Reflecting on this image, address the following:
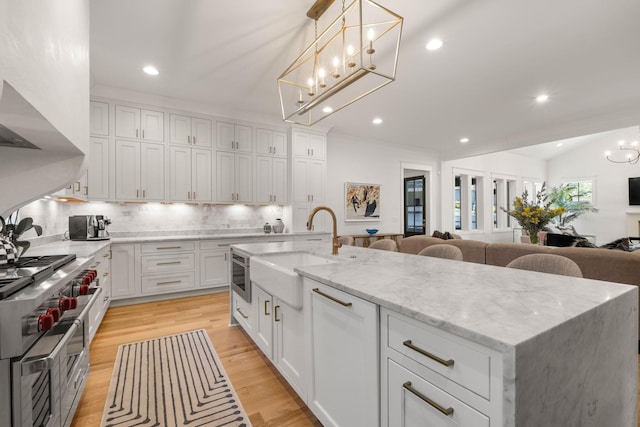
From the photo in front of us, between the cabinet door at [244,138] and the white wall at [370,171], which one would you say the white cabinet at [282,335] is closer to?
the cabinet door at [244,138]

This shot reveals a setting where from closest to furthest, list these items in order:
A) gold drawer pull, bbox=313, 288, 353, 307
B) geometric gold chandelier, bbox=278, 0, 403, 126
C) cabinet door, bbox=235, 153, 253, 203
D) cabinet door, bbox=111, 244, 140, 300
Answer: gold drawer pull, bbox=313, 288, 353, 307 < geometric gold chandelier, bbox=278, 0, 403, 126 < cabinet door, bbox=111, 244, 140, 300 < cabinet door, bbox=235, 153, 253, 203

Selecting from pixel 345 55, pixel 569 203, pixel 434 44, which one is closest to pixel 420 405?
pixel 345 55

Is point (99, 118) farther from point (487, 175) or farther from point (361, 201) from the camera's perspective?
point (487, 175)

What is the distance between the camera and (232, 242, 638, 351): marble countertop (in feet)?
2.56

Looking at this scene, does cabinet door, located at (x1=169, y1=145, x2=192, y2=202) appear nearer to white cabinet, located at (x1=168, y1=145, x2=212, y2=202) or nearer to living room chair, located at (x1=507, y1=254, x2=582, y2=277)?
white cabinet, located at (x1=168, y1=145, x2=212, y2=202)

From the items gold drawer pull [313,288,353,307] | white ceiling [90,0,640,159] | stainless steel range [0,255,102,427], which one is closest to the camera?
stainless steel range [0,255,102,427]

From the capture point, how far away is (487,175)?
859 cm

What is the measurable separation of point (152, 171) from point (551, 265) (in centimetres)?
463

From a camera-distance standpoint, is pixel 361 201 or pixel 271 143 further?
pixel 361 201

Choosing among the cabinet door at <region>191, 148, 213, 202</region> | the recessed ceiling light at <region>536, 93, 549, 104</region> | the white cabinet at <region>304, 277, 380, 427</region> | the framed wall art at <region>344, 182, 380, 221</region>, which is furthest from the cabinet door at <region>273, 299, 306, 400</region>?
the recessed ceiling light at <region>536, 93, 549, 104</region>

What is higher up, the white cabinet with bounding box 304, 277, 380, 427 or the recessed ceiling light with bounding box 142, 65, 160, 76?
the recessed ceiling light with bounding box 142, 65, 160, 76

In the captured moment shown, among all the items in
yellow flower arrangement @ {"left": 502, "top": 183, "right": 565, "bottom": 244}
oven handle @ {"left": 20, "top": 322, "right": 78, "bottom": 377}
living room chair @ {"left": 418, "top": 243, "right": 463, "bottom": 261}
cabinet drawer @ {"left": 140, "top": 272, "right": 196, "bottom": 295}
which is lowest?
cabinet drawer @ {"left": 140, "top": 272, "right": 196, "bottom": 295}

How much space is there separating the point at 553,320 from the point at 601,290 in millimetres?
583

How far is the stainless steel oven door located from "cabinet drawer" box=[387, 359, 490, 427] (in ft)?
5.42
